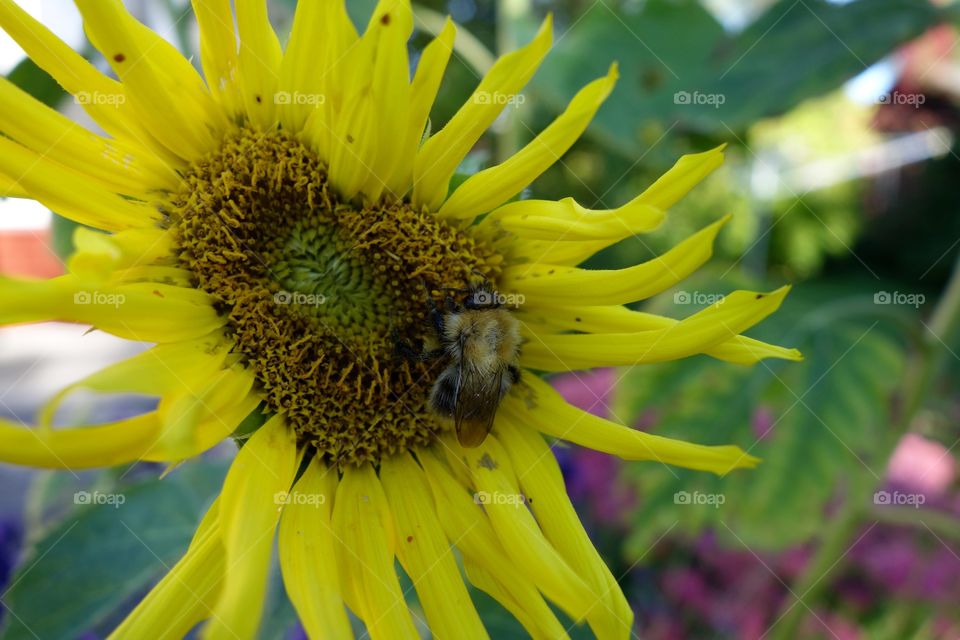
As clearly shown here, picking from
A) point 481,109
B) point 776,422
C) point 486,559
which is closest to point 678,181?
point 481,109

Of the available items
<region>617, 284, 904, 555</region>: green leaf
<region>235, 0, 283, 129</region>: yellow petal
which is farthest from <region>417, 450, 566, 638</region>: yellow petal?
<region>617, 284, 904, 555</region>: green leaf

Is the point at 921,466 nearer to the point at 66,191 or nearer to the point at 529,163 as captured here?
the point at 529,163

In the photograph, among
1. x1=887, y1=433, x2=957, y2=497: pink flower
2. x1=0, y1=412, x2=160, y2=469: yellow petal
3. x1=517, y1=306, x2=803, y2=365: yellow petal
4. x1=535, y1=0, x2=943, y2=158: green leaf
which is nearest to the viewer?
x1=0, y1=412, x2=160, y2=469: yellow petal

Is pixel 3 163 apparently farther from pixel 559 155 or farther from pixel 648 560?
pixel 648 560

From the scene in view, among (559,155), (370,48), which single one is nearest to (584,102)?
(559,155)

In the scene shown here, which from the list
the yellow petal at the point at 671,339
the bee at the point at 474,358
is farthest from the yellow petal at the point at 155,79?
the yellow petal at the point at 671,339

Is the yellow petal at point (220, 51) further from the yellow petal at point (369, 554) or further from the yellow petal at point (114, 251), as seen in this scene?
the yellow petal at point (369, 554)

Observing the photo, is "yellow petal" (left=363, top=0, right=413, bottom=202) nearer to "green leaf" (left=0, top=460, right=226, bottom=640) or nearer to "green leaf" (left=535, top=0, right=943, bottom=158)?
"green leaf" (left=0, top=460, right=226, bottom=640)
